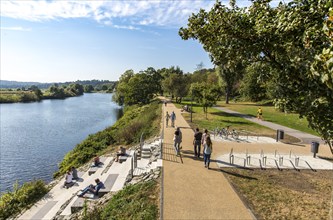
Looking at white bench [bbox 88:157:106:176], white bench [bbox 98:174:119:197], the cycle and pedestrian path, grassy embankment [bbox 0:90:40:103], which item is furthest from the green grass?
grassy embankment [bbox 0:90:40:103]

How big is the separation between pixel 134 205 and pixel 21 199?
29.7ft

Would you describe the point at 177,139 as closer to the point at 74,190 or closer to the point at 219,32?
the point at 74,190

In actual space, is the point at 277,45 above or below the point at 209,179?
above

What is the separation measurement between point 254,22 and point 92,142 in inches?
918

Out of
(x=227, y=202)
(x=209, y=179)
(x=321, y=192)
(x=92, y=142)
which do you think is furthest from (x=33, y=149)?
(x=321, y=192)

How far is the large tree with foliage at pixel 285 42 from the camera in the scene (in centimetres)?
489

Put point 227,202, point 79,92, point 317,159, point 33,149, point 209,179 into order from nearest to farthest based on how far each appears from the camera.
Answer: point 227,202, point 209,179, point 317,159, point 33,149, point 79,92

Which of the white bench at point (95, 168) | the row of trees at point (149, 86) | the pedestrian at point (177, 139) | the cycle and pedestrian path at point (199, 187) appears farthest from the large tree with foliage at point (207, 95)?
the pedestrian at point (177, 139)

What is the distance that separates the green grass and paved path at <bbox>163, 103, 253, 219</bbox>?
1.44ft

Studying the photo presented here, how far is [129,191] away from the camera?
34.7 feet

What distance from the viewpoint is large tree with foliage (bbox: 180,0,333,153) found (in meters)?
4.89

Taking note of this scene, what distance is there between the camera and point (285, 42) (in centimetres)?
572

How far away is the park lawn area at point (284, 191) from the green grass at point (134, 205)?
10.9ft

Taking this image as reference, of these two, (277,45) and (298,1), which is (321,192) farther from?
(298,1)
